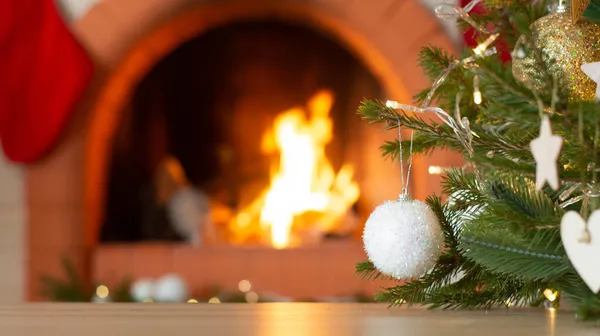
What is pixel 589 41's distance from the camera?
0.60m

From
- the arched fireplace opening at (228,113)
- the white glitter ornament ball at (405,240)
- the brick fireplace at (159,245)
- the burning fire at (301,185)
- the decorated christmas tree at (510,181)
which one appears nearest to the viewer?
the decorated christmas tree at (510,181)

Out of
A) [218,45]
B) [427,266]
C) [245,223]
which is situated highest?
[218,45]

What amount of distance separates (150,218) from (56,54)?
62 centimetres

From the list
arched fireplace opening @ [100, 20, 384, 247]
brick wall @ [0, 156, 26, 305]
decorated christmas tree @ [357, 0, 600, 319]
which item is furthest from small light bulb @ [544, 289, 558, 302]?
arched fireplace opening @ [100, 20, 384, 247]

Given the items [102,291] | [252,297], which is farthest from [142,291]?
[252,297]

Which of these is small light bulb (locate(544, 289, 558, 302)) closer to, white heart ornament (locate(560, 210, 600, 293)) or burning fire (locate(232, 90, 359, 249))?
white heart ornament (locate(560, 210, 600, 293))

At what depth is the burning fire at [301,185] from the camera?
2395mm

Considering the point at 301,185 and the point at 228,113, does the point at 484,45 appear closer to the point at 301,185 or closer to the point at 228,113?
the point at 301,185

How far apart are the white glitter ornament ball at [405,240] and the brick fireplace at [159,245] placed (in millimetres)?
1498

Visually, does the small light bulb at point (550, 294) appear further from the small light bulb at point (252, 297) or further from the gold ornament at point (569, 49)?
the small light bulb at point (252, 297)

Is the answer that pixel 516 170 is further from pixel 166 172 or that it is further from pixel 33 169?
pixel 166 172

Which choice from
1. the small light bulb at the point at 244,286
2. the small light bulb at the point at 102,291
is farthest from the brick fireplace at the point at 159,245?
the small light bulb at the point at 102,291

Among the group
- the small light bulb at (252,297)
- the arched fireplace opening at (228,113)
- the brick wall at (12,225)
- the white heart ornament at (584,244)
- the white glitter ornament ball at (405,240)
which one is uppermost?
the arched fireplace opening at (228,113)

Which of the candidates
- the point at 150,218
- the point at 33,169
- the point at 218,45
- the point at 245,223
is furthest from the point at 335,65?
the point at 33,169
